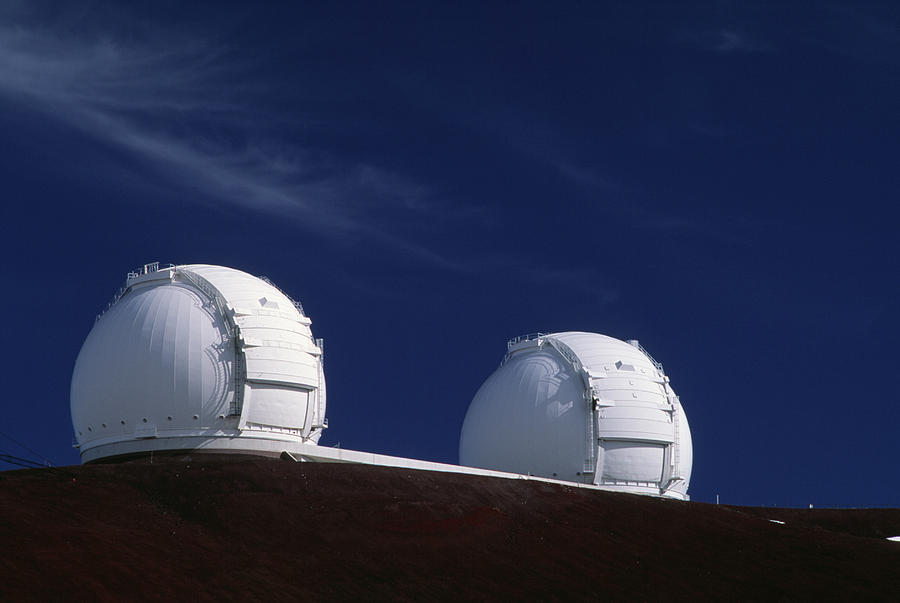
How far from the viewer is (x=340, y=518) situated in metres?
28.2

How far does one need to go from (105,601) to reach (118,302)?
57.5 ft

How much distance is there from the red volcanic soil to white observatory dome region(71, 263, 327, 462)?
5.98ft

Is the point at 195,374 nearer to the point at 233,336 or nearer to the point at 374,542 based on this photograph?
the point at 233,336

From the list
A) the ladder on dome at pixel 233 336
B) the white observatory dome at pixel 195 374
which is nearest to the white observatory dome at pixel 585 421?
the white observatory dome at pixel 195 374

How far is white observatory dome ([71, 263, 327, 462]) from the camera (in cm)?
3450

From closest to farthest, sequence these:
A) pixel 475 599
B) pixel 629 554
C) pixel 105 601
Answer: pixel 105 601 → pixel 475 599 → pixel 629 554

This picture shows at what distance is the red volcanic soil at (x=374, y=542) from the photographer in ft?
78.4

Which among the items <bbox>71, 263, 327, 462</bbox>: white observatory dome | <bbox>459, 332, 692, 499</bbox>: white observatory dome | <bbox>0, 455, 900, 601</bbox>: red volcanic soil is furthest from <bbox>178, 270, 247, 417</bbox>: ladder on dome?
<bbox>459, 332, 692, 499</bbox>: white observatory dome

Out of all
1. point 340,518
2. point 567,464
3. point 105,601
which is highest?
point 567,464

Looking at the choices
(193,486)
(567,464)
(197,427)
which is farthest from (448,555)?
(567,464)

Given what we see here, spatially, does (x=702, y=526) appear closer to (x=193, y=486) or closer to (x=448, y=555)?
(x=448, y=555)

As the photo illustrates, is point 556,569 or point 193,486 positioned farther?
point 193,486

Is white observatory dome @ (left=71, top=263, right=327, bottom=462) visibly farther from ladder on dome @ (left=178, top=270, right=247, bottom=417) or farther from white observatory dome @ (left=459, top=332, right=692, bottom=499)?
white observatory dome @ (left=459, top=332, right=692, bottom=499)

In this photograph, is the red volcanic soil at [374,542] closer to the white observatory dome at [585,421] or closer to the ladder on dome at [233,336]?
the ladder on dome at [233,336]
